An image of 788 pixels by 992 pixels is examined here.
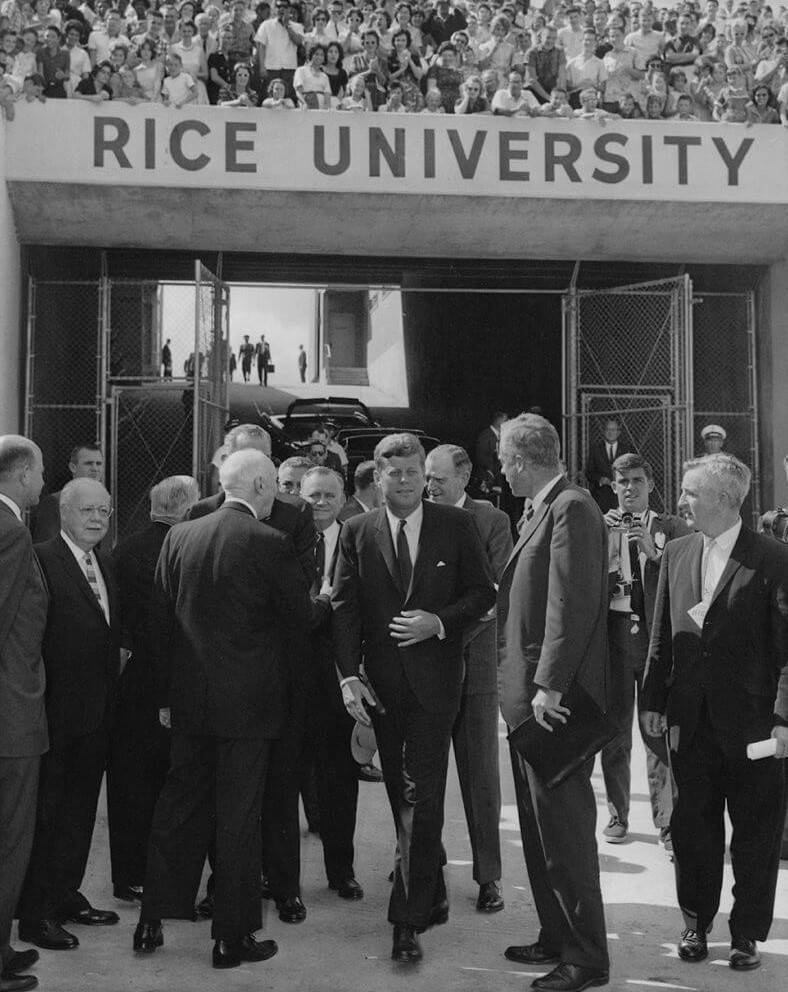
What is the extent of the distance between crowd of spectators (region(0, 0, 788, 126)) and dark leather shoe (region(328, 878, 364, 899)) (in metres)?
8.75

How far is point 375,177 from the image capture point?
11492 millimetres

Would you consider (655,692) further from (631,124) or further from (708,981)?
(631,124)

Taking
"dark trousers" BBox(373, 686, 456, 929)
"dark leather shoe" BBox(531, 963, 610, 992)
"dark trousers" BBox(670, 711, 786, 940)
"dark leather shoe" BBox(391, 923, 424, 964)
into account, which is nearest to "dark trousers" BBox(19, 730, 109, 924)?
"dark trousers" BBox(373, 686, 456, 929)

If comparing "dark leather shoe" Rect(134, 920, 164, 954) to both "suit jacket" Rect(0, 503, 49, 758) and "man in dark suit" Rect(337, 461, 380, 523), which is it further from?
"man in dark suit" Rect(337, 461, 380, 523)

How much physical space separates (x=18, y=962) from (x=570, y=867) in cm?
192

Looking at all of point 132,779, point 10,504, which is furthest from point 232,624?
point 132,779

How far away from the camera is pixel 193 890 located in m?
4.07

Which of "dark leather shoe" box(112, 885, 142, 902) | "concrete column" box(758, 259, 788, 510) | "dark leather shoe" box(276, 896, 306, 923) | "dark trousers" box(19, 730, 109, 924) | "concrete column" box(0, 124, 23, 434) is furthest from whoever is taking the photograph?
"concrete column" box(758, 259, 788, 510)

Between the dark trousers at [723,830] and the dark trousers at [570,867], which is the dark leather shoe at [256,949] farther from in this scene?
the dark trousers at [723,830]

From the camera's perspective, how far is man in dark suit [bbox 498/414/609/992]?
375 cm

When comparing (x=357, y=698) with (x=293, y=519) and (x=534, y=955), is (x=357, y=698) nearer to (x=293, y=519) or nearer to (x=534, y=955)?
(x=293, y=519)

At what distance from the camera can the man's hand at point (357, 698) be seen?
162 inches

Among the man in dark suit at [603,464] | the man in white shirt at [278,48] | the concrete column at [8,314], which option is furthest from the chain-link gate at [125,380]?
the man in dark suit at [603,464]

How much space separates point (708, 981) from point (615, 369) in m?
11.1
